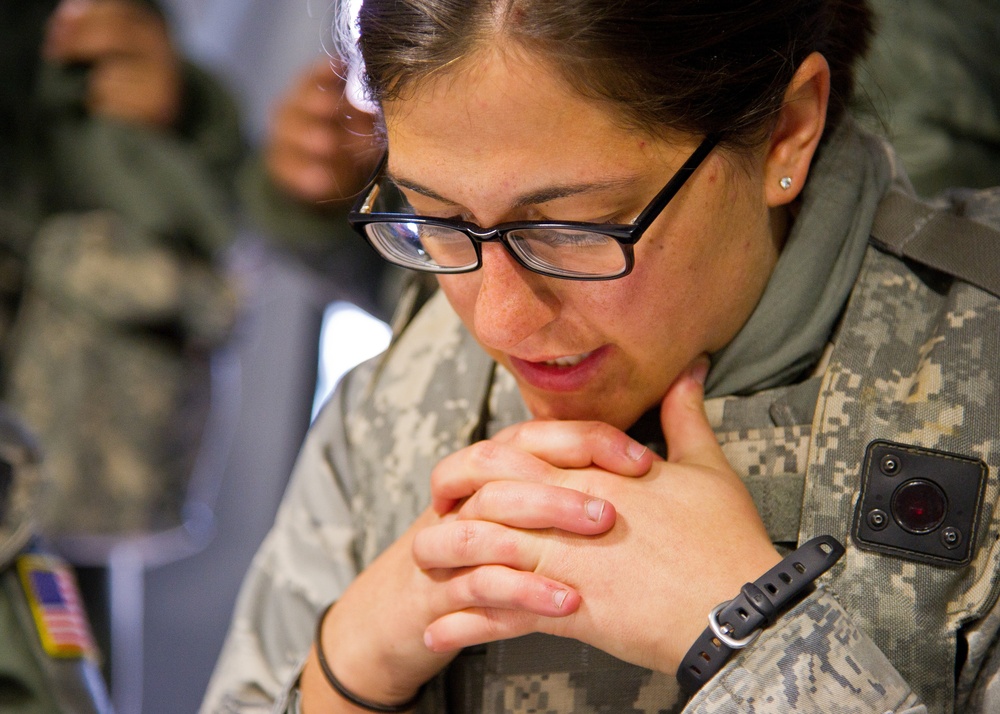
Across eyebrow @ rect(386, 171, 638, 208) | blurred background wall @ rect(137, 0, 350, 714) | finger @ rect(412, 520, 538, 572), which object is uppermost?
eyebrow @ rect(386, 171, 638, 208)

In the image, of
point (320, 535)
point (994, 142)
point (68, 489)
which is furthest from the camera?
point (68, 489)

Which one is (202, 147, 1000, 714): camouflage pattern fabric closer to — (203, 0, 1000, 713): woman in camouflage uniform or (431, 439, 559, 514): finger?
(203, 0, 1000, 713): woman in camouflage uniform

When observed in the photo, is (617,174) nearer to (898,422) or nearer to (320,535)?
(898,422)

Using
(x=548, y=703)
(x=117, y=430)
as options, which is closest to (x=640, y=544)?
(x=548, y=703)

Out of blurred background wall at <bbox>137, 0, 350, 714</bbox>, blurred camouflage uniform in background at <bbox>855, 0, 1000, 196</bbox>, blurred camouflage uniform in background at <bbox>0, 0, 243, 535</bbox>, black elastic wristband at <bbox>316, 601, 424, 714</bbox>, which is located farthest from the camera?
blurred background wall at <bbox>137, 0, 350, 714</bbox>

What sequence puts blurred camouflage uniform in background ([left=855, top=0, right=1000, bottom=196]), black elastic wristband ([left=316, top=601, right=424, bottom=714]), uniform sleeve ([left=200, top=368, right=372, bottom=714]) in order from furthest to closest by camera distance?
blurred camouflage uniform in background ([left=855, top=0, right=1000, bottom=196]), uniform sleeve ([left=200, top=368, right=372, bottom=714]), black elastic wristband ([left=316, top=601, right=424, bottom=714])

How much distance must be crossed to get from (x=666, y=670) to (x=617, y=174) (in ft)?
1.32

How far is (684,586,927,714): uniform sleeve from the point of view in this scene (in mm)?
817

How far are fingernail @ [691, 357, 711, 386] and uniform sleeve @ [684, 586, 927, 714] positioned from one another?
0.81 feet

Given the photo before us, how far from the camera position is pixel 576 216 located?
87 centimetres

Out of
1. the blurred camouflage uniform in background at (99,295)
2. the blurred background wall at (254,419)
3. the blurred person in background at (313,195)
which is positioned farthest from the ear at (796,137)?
the blurred background wall at (254,419)

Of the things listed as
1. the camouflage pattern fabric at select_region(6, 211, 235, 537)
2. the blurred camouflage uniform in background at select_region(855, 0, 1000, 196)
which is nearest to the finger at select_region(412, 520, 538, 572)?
the blurred camouflage uniform in background at select_region(855, 0, 1000, 196)

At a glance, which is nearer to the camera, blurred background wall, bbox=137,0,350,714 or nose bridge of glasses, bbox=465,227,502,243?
nose bridge of glasses, bbox=465,227,502,243

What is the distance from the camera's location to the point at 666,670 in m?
0.88
